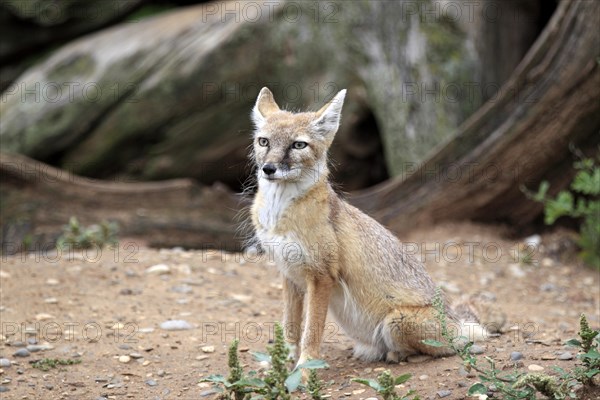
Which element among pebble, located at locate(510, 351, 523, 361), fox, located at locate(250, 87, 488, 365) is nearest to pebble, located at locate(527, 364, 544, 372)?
pebble, located at locate(510, 351, 523, 361)

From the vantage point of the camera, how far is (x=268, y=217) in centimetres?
601

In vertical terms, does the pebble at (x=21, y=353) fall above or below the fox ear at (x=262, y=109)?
below

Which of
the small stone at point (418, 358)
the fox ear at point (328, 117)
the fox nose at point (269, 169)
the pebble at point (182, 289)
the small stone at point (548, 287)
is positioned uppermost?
the fox ear at point (328, 117)

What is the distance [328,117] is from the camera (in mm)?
6129

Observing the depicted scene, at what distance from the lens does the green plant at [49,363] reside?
20.1 ft

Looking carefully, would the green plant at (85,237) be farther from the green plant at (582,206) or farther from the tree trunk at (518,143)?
the green plant at (582,206)

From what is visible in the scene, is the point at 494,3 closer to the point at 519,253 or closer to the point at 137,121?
the point at 519,253

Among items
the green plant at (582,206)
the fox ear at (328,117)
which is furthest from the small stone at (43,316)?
the green plant at (582,206)

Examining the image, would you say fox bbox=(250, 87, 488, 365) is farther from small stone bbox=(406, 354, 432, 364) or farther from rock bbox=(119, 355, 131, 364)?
rock bbox=(119, 355, 131, 364)

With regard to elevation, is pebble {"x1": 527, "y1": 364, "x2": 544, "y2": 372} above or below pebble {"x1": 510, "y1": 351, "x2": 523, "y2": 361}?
below

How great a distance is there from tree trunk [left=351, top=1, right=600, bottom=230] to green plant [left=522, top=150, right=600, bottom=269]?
0.28 meters

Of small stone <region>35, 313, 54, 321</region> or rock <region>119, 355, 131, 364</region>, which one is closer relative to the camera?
rock <region>119, 355, 131, 364</region>

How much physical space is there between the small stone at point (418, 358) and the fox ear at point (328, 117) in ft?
6.22

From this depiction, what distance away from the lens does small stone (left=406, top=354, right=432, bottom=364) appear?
237 inches
